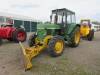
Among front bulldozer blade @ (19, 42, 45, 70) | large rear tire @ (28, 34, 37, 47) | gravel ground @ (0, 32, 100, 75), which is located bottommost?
gravel ground @ (0, 32, 100, 75)

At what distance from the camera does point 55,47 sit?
24.4ft

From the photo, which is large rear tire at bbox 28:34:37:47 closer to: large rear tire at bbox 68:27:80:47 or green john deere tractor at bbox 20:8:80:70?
green john deere tractor at bbox 20:8:80:70

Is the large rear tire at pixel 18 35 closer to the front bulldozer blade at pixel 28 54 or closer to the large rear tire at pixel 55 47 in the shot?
the front bulldozer blade at pixel 28 54

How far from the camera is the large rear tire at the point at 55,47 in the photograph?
7293mm

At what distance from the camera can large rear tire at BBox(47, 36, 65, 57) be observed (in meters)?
7.29

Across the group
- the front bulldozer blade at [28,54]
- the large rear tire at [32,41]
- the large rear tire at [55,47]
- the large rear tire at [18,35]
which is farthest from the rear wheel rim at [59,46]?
the large rear tire at [18,35]

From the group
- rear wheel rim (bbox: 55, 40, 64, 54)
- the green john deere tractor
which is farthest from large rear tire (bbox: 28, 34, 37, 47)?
rear wheel rim (bbox: 55, 40, 64, 54)

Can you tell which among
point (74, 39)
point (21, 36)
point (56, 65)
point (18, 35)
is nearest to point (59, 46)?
point (56, 65)

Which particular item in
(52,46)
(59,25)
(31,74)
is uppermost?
(59,25)

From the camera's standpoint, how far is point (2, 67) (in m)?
6.28

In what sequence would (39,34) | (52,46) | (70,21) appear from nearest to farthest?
(52,46) → (39,34) → (70,21)

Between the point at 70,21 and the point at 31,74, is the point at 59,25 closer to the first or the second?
the point at 70,21

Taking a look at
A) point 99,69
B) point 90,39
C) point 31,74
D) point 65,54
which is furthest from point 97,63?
point 90,39

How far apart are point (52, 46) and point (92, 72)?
2211 millimetres
